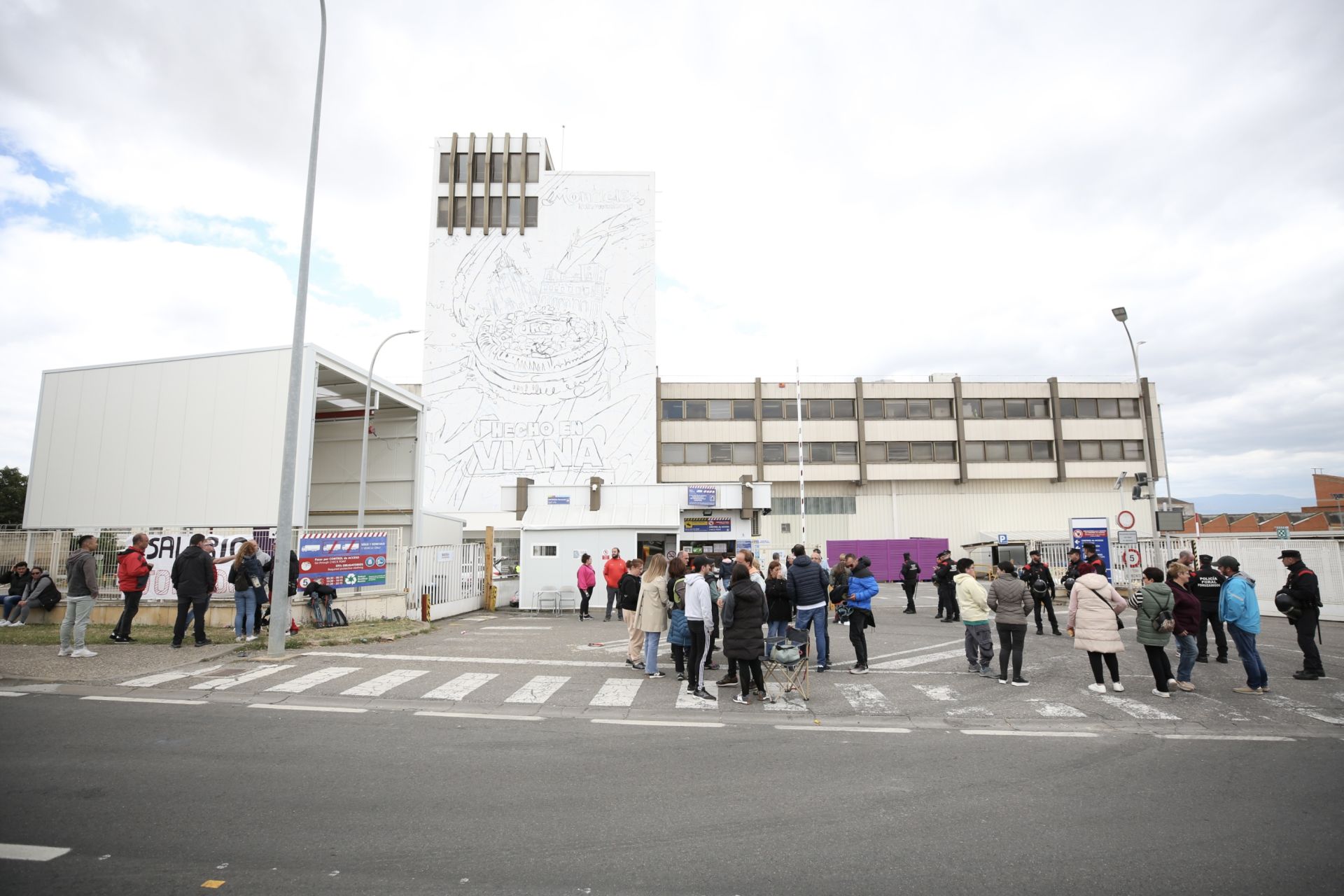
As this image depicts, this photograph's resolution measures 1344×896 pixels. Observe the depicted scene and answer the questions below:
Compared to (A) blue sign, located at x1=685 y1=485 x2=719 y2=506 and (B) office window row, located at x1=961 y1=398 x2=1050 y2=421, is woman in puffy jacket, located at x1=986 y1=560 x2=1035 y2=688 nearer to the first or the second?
(A) blue sign, located at x1=685 y1=485 x2=719 y2=506

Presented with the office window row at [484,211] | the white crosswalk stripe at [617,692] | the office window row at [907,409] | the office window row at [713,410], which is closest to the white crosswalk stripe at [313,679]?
the white crosswalk stripe at [617,692]

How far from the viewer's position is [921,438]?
4766cm

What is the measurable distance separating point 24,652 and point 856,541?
123ft

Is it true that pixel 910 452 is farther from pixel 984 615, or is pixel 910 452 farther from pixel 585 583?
pixel 984 615

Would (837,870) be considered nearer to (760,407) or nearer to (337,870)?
(337,870)

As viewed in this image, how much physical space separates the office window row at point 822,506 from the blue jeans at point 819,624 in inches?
1397

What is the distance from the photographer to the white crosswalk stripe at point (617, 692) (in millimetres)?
9070

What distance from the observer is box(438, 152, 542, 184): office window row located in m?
49.0

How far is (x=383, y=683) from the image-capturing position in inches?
390

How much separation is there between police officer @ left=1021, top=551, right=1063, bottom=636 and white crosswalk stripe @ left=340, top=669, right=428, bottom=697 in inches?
506

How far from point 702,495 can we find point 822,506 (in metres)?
16.3

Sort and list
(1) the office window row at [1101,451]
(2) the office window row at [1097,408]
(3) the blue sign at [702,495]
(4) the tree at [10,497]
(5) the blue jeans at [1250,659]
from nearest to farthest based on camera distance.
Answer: (5) the blue jeans at [1250,659] → (3) the blue sign at [702,495] → (1) the office window row at [1101,451] → (2) the office window row at [1097,408] → (4) the tree at [10,497]

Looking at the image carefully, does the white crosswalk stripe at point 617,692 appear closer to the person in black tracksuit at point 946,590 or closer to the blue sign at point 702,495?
the person in black tracksuit at point 946,590

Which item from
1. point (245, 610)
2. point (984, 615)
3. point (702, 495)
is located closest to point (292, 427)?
point (245, 610)
